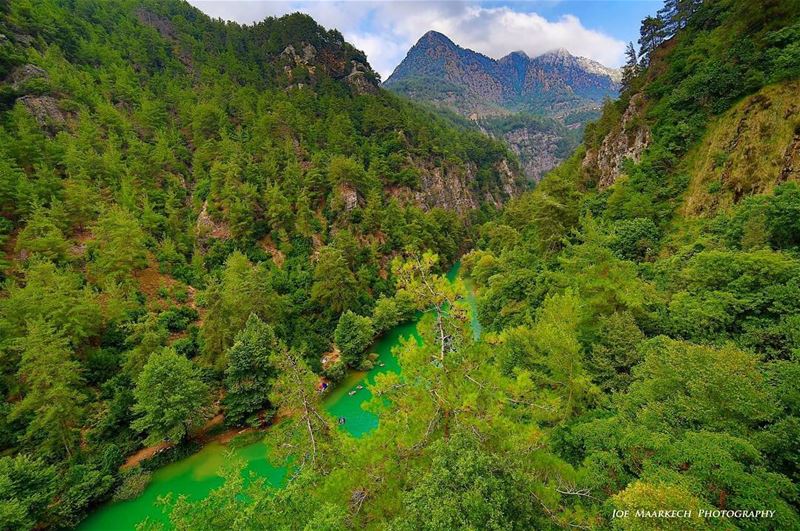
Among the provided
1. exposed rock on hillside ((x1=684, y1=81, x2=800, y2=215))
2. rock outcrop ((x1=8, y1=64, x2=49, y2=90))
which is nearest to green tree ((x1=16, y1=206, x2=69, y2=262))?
rock outcrop ((x1=8, y1=64, x2=49, y2=90))

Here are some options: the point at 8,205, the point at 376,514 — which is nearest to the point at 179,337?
the point at 8,205

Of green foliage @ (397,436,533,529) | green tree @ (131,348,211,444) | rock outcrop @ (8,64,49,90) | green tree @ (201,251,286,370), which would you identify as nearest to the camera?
green foliage @ (397,436,533,529)

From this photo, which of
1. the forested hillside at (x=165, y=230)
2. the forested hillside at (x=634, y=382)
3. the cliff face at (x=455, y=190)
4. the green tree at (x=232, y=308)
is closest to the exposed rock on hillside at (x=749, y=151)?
the forested hillside at (x=634, y=382)

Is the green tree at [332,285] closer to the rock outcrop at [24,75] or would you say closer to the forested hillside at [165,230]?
the forested hillside at [165,230]

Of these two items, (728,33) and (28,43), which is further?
(28,43)

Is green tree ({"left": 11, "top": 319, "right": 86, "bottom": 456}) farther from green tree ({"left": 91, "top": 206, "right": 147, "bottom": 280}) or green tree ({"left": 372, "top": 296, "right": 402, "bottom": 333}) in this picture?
green tree ({"left": 372, "top": 296, "right": 402, "bottom": 333})

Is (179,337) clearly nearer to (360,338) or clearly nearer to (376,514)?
(360,338)
